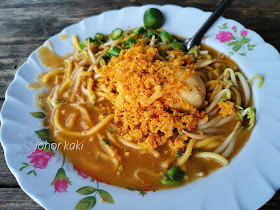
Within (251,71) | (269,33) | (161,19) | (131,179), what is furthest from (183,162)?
(269,33)

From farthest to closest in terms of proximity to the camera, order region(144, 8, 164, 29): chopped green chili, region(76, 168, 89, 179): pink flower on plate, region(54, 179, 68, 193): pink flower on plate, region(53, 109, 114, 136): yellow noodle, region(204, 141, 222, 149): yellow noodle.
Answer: region(144, 8, 164, 29): chopped green chili < region(53, 109, 114, 136): yellow noodle < region(204, 141, 222, 149): yellow noodle < region(76, 168, 89, 179): pink flower on plate < region(54, 179, 68, 193): pink flower on plate

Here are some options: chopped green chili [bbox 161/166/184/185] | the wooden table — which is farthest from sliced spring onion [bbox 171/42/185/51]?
chopped green chili [bbox 161/166/184/185]

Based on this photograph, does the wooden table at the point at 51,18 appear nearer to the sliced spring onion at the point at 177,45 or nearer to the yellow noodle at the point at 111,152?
the sliced spring onion at the point at 177,45

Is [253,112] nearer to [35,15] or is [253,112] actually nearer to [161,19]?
[161,19]

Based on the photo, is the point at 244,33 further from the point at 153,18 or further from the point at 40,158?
the point at 40,158

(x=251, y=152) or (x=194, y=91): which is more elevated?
(x=194, y=91)

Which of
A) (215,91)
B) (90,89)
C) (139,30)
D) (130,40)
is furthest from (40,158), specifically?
Answer: (139,30)

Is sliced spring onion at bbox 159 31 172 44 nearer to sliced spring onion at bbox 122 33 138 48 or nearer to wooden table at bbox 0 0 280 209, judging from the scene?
sliced spring onion at bbox 122 33 138 48
